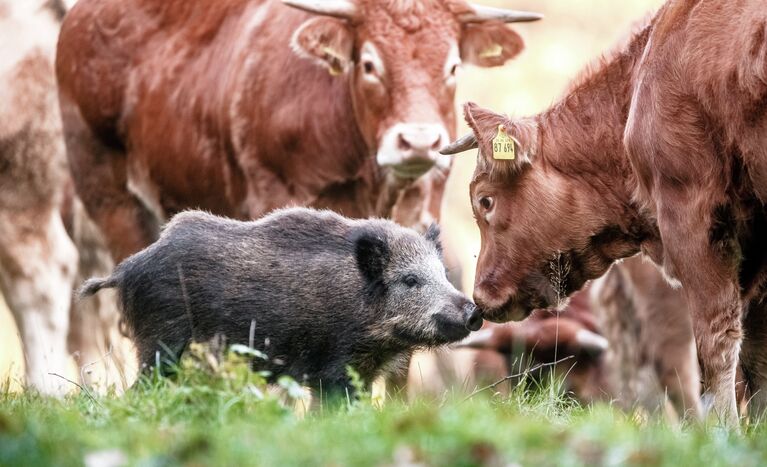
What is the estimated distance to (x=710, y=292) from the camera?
6.50 m

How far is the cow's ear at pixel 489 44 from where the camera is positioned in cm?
1027

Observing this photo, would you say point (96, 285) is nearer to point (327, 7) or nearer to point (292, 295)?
point (292, 295)

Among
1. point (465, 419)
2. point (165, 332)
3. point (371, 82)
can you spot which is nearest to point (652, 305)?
point (371, 82)

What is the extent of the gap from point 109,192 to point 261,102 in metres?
2.06

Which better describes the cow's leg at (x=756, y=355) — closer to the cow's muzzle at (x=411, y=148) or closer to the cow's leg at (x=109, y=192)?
the cow's muzzle at (x=411, y=148)

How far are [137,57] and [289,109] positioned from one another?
2097 mm

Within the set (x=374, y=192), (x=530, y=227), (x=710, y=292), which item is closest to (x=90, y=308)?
(x=374, y=192)

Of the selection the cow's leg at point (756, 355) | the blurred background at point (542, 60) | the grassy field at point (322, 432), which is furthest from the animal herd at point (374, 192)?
the blurred background at point (542, 60)

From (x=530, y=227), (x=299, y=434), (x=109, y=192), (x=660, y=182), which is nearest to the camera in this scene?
(x=299, y=434)

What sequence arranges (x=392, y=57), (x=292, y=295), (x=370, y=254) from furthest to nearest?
(x=392, y=57) → (x=370, y=254) → (x=292, y=295)

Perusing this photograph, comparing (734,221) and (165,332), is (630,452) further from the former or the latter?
(165,332)

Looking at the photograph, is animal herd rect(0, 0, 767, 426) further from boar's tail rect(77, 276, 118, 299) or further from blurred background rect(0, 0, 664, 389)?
blurred background rect(0, 0, 664, 389)

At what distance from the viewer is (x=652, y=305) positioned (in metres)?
11.3

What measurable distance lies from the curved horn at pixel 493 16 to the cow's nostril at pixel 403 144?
1383 mm
